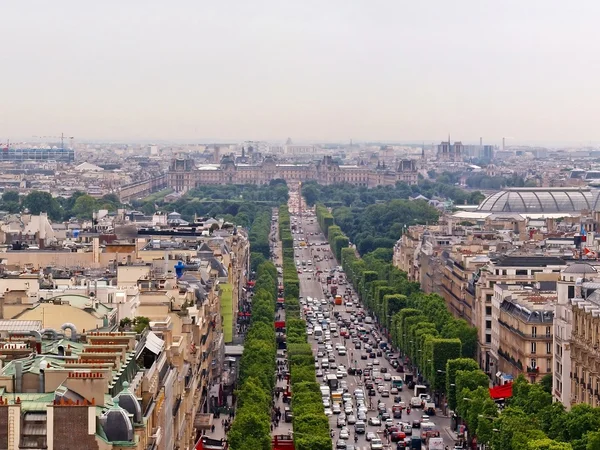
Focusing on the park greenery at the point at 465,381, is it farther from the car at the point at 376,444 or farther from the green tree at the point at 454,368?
the car at the point at 376,444

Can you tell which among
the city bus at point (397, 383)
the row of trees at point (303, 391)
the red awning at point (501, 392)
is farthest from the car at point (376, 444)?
the city bus at point (397, 383)

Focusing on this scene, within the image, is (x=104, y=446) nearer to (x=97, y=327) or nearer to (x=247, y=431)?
(x=97, y=327)

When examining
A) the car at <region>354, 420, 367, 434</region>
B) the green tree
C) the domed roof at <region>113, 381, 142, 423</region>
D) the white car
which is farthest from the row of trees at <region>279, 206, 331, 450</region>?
the domed roof at <region>113, 381, 142, 423</region>

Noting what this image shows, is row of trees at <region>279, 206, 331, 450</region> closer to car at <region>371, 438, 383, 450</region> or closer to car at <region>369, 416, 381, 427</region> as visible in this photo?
car at <region>371, 438, 383, 450</region>

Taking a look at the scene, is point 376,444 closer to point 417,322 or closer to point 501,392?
point 501,392

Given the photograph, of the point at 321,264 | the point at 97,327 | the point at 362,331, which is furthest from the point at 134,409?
the point at 321,264
